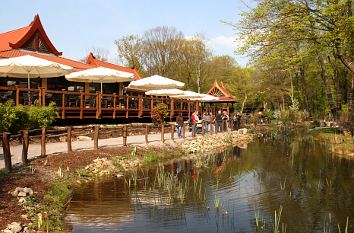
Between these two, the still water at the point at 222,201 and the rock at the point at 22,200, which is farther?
the rock at the point at 22,200

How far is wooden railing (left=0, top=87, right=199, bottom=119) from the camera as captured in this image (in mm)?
16109

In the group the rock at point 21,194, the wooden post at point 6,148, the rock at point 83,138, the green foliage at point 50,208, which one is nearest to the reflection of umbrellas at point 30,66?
the rock at point 83,138

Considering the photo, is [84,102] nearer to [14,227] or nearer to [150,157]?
[150,157]

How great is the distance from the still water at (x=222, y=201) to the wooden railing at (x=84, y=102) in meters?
6.62

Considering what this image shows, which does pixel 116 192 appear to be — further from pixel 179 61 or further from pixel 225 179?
pixel 179 61

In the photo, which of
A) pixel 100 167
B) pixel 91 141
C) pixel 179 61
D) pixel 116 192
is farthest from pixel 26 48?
pixel 179 61

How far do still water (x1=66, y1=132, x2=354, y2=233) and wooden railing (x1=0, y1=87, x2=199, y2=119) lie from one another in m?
6.62

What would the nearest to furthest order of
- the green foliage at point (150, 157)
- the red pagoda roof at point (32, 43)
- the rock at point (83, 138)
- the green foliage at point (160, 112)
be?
the green foliage at point (150, 157) < the rock at point (83, 138) < the green foliage at point (160, 112) < the red pagoda roof at point (32, 43)

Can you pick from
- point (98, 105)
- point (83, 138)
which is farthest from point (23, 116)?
point (98, 105)

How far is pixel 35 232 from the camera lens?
636 cm

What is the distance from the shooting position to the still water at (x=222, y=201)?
7.33 metres

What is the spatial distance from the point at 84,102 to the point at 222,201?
38.9 ft

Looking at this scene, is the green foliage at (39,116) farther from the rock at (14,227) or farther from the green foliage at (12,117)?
the rock at (14,227)

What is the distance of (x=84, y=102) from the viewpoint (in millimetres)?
18922
